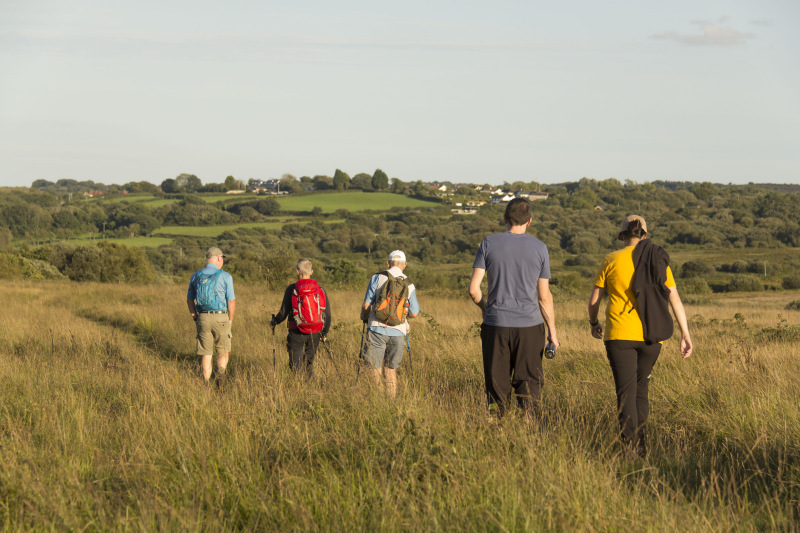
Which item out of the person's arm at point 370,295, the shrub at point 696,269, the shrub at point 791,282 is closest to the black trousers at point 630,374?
the person's arm at point 370,295

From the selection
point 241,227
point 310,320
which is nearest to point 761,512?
point 310,320

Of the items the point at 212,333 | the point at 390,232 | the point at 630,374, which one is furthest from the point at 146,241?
the point at 630,374

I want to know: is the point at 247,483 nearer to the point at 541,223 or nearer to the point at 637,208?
the point at 541,223

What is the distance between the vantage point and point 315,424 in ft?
15.0

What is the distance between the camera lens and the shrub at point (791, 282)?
53.2 m

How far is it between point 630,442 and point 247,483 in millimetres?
2596

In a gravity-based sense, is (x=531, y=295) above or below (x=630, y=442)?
above

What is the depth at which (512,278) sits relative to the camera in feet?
17.1

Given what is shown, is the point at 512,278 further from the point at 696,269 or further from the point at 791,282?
the point at 696,269

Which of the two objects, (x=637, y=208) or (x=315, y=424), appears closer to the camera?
(x=315, y=424)

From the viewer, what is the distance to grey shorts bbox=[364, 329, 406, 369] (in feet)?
23.0

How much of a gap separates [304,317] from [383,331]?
4.31ft

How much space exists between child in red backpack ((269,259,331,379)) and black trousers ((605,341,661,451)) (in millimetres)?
3672

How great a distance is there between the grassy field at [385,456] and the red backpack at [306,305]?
1.90 ft
